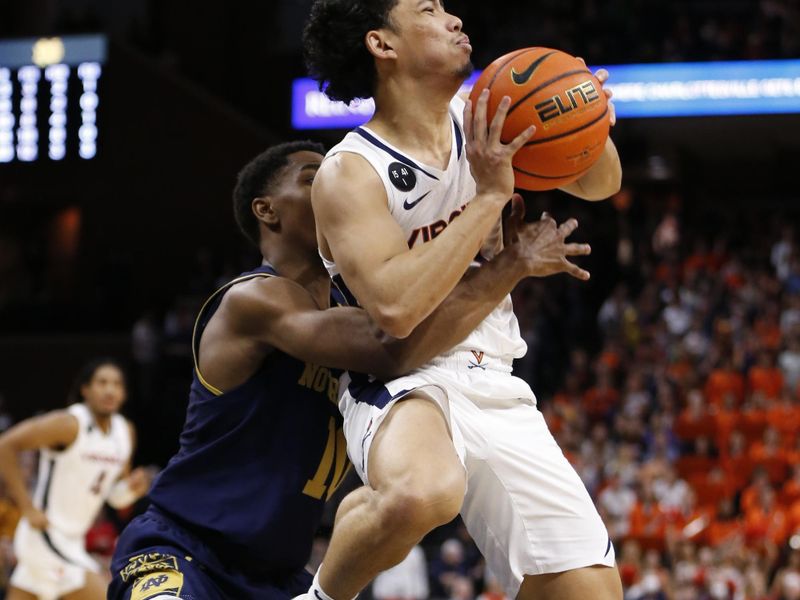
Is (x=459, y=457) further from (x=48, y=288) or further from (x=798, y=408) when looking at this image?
(x=48, y=288)

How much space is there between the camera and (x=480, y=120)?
2975 mm

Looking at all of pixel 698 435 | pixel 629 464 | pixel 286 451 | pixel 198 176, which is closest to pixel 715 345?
pixel 698 435

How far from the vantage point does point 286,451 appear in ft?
11.1

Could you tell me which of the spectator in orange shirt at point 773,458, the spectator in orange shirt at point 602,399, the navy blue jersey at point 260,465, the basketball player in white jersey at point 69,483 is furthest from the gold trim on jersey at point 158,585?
the spectator in orange shirt at point 602,399

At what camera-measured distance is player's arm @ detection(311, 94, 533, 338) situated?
9.45 feet

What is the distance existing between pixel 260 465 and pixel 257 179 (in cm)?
87

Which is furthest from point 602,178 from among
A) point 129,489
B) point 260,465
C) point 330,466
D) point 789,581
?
point 789,581

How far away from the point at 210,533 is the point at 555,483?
3.18ft

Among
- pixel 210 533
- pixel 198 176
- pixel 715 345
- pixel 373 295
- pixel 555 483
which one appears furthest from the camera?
pixel 198 176

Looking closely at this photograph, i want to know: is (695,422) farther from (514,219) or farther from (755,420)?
(514,219)

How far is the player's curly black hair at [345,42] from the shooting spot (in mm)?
3256

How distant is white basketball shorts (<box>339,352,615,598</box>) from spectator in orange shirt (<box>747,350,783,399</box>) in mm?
9063

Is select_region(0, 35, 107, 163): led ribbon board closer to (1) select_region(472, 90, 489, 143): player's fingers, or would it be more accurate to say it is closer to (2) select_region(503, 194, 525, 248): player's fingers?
(2) select_region(503, 194, 525, 248): player's fingers

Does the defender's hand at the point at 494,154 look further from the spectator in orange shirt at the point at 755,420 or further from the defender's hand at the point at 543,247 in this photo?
the spectator in orange shirt at the point at 755,420
